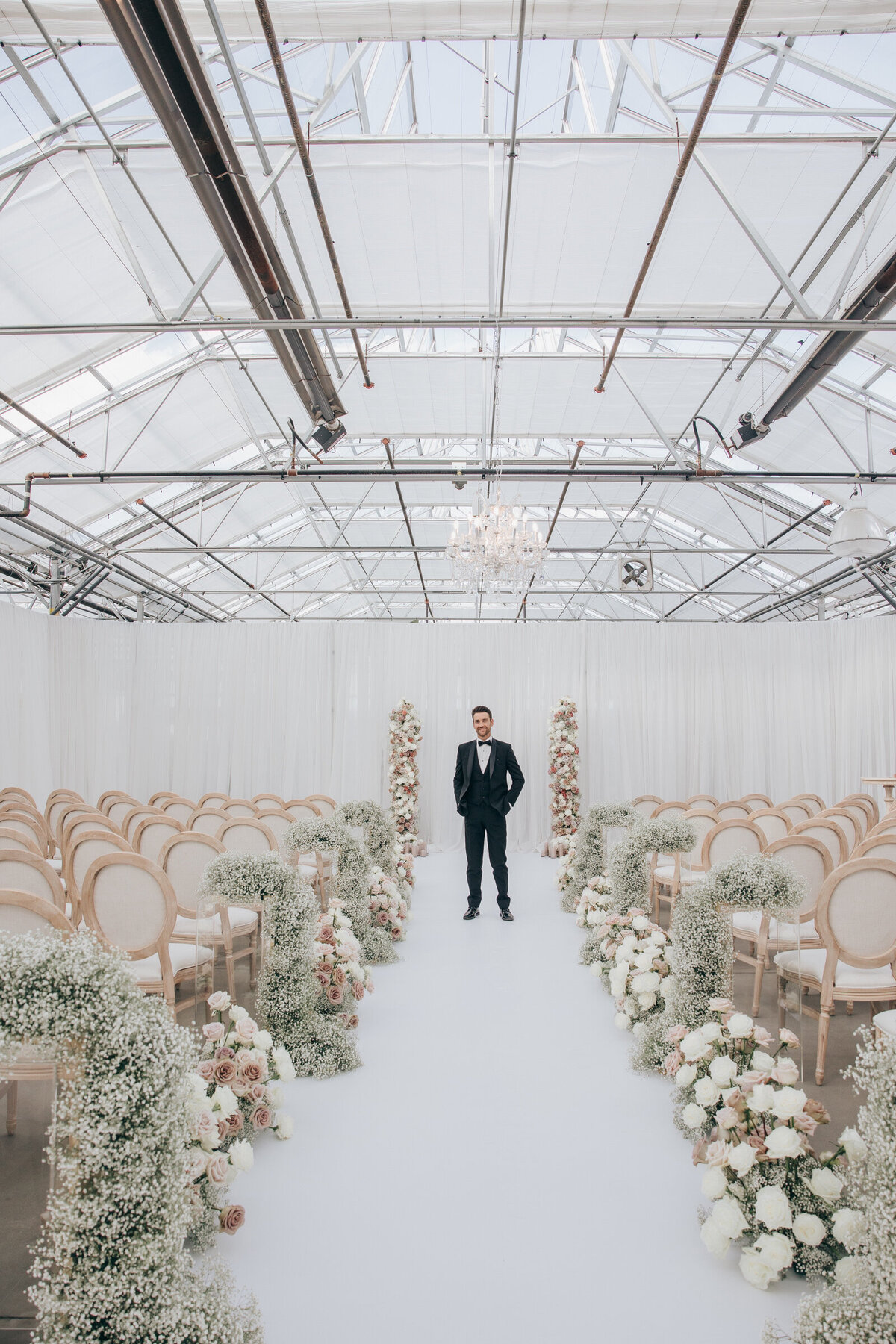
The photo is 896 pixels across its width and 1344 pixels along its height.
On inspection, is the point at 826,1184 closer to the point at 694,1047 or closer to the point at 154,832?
the point at 694,1047

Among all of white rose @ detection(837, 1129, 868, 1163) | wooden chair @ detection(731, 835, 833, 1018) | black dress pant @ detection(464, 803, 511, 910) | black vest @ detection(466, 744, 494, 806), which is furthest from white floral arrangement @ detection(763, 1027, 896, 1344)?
black vest @ detection(466, 744, 494, 806)

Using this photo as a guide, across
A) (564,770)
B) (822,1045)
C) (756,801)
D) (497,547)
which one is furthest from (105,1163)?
(564,770)

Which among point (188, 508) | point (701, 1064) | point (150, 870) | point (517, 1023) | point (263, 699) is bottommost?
point (517, 1023)

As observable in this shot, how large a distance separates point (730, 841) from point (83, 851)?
3.84 meters

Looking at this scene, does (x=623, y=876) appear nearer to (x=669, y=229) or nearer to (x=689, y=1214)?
(x=689, y=1214)

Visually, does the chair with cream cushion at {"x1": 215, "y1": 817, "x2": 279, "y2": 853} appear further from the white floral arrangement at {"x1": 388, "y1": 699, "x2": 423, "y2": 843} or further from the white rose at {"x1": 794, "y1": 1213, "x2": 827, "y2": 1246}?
the white floral arrangement at {"x1": 388, "y1": 699, "x2": 423, "y2": 843}

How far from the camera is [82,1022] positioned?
1501mm

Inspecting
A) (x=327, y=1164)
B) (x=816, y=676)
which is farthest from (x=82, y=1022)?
(x=816, y=676)

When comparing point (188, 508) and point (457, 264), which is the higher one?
point (457, 264)

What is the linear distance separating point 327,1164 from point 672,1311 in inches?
45.6

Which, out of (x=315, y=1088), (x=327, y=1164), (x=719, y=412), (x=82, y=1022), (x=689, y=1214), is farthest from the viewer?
(x=719, y=412)

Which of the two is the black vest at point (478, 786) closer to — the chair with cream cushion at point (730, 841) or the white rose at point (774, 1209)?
the chair with cream cushion at point (730, 841)

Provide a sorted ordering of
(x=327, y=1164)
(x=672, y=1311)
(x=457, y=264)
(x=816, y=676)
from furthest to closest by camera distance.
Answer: (x=816, y=676) → (x=457, y=264) → (x=327, y=1164) → (x=672, y=1311)

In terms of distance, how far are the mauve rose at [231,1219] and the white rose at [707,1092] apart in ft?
4.39
